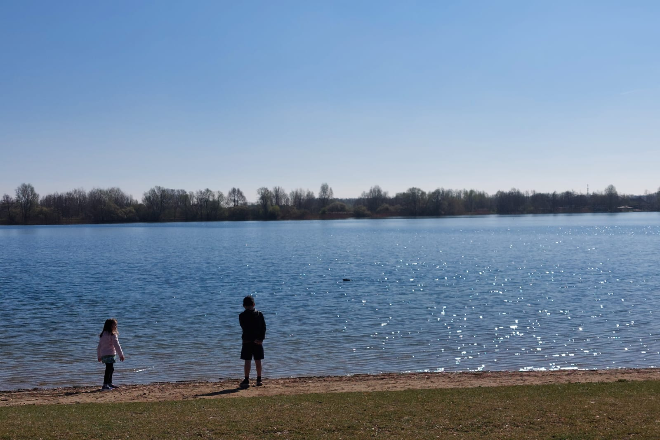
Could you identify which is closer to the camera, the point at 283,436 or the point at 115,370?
the point at 283,436

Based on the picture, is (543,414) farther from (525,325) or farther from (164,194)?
(164,194)

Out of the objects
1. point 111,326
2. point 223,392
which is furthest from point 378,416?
point 111,326

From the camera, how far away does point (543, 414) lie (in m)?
9.41

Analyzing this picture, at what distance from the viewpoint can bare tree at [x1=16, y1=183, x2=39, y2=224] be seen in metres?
177

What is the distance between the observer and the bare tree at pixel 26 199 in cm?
17675

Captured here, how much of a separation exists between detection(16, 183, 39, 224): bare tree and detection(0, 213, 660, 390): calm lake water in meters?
143

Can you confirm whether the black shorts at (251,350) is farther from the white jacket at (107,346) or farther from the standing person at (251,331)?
the white jacket at (107,346)

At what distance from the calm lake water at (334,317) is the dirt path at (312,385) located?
1.50 metres

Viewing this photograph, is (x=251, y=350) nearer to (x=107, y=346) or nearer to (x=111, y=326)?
(x=111, y=326)

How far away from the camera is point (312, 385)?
13609 millimetres

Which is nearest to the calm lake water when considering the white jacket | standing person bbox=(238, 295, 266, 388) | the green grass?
the white jacket

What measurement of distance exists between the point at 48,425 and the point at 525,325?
708 inches

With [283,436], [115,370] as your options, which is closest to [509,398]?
[283,436]

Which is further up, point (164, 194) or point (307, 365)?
point (164, 194)
